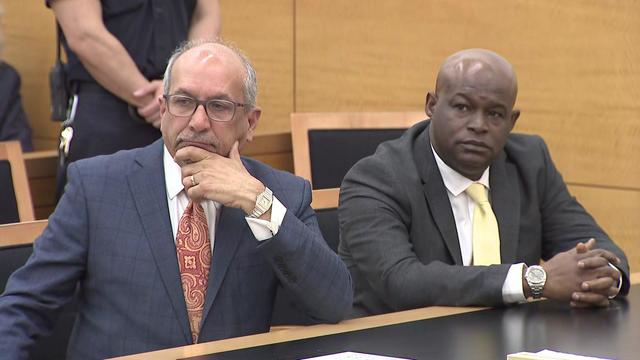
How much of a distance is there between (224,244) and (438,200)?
2.54ft

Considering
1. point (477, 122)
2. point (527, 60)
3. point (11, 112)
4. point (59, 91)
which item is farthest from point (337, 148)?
point (11, 112)

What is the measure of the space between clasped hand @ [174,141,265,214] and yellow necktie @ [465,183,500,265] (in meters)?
0.84

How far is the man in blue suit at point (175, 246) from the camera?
8.68 feet

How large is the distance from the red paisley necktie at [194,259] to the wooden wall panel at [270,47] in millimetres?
3401

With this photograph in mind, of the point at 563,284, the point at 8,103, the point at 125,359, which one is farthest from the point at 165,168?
the point at 8,103

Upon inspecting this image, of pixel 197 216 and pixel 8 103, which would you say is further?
pixel 8 103

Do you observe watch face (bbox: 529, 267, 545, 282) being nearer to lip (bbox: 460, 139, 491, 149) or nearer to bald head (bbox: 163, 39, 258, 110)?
lip (bbox: 460, 139, 491, 149)

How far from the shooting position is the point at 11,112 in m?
6.65

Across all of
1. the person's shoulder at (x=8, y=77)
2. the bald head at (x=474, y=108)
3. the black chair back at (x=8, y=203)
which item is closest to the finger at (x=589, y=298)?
the bald head at (x=474, y=108)

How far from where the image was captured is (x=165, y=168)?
2.81m

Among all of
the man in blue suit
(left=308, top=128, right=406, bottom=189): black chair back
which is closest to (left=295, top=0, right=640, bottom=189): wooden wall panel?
(left=308, top=128, right=406, bottom=189): black chair back

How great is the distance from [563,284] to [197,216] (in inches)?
34.4

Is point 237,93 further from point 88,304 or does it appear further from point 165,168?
point 88,304

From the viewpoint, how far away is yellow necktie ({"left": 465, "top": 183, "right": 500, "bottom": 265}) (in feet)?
10.8
